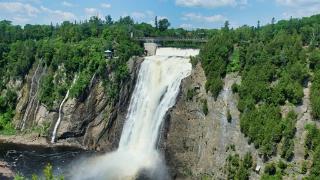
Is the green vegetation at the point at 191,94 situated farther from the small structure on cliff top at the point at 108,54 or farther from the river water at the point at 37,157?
the small structure on cliff top at the point at 108,54

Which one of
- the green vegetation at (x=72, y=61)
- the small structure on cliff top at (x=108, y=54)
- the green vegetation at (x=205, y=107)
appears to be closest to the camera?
the green vegetation at (x=205, y=107)

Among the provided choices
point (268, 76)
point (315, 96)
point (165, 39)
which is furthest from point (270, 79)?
point (165, 39)

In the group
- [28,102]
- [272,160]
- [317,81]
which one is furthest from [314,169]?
[28,102]

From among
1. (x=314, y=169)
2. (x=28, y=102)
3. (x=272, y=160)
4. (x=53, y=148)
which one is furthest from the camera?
(x=28, y=102)

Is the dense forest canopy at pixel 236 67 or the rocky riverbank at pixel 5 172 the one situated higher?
the dense forest canopy at pixel 236 67

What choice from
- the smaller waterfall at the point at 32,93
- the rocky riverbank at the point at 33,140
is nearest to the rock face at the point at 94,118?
the rocky riverbank at the point at 33,140

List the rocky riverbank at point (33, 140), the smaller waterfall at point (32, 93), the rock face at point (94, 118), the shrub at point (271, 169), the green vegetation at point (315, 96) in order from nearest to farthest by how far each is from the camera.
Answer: the shrub at point (271, 169) → the green vegetation at point (315, 96) → the rock face at point (94, 118) → the rocky riverbank at point (33, 140) → the smaller waterfall at point (32, 93)

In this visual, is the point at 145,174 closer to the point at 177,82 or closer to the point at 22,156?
the point at 177,82

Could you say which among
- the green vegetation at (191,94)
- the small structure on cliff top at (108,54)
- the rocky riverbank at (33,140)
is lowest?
the rocky riverbank at (33,140)
